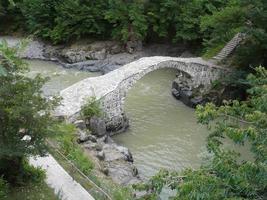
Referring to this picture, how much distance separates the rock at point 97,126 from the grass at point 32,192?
7963 mm

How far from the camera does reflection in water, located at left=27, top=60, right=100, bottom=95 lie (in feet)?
113

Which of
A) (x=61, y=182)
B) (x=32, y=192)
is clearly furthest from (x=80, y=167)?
(x=32, y=192)

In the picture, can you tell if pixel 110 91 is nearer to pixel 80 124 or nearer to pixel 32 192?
→ pixel 80 124

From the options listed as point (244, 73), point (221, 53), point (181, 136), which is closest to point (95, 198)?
point (181, 136)

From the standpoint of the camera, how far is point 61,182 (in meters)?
16.8

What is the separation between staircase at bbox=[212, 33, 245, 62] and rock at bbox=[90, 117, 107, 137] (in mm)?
11004

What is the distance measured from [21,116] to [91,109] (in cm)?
864

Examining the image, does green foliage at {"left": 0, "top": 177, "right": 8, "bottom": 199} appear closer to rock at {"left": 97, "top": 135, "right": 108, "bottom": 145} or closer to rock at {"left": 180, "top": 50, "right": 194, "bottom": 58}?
rock at {"left": 97, "top": 135, "right": 108, "bottom": 145}

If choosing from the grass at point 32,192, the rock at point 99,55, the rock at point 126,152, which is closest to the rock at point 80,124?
the rock at point 126,152

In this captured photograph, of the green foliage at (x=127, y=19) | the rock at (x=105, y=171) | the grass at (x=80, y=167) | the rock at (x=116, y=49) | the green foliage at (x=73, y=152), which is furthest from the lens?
the rock at (x=116, y=49)

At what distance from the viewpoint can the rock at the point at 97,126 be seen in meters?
24.2

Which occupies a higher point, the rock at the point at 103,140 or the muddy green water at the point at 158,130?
the rock at the point at 103,140

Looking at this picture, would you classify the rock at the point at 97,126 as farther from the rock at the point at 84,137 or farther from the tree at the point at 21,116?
the tree at the point at 21,116

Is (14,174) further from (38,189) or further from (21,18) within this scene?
(21,18)
